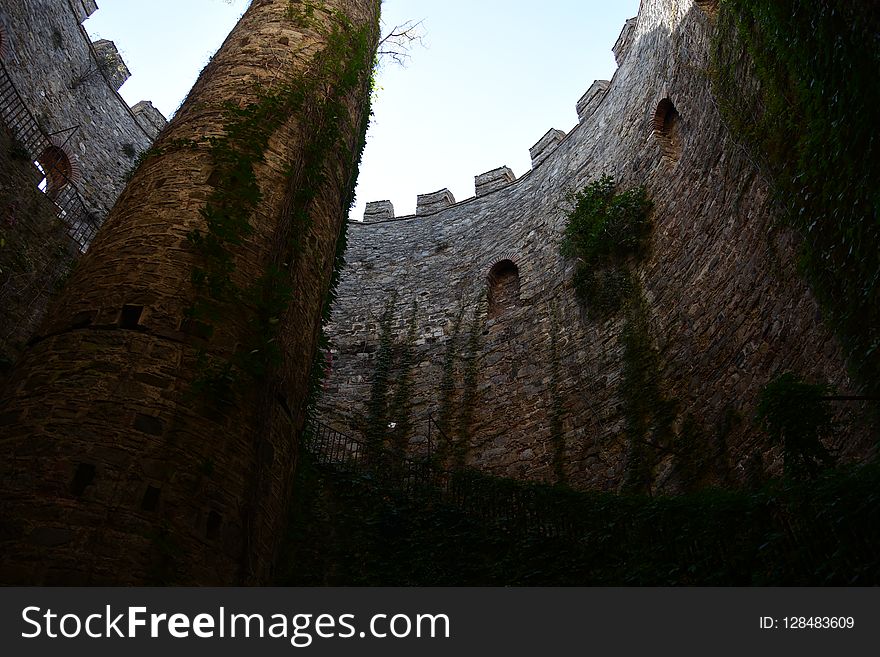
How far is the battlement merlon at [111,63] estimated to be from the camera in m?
15.4

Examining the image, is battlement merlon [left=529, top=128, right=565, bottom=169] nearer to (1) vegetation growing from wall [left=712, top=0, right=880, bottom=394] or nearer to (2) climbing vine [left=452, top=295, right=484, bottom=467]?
(2) climbing vine [left=452, top=295, right=484, bottom=467]

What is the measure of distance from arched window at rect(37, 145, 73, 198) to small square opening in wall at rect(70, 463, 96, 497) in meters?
10.5

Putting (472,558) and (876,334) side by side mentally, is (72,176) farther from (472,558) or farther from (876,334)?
(876,334)

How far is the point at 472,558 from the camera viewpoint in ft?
24.3

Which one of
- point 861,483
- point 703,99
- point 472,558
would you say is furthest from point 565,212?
point 861,483

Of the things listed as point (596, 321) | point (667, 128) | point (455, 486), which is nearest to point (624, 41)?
point (667, 128)

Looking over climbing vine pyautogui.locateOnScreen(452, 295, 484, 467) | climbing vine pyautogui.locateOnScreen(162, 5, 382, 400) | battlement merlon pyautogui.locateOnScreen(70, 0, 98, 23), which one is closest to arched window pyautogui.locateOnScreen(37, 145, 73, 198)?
battlement merlon pyautogui.locateOnScreen(70, 0, 98, 23)

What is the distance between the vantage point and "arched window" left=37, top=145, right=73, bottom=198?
12445 mm

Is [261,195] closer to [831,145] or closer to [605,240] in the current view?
[831,145]

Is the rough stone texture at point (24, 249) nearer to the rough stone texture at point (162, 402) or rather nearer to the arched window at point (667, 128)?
the rough stone texture at point (162, 402)

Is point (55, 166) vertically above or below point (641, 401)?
above

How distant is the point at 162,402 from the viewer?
3.98m

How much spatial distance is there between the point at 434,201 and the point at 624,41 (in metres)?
5.84

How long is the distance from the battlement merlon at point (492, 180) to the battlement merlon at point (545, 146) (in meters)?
0.78
